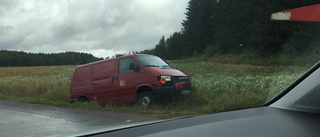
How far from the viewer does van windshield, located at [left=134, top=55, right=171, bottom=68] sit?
8.28 meters

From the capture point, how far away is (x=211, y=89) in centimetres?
848

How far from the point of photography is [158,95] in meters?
7.61

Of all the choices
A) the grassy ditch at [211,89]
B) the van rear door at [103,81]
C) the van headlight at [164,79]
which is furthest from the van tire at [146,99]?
the van rear door at [103,81]

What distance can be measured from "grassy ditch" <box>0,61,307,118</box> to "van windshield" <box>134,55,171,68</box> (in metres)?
0.86

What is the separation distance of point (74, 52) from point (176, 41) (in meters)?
3.70

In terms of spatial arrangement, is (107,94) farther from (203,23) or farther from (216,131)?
(216,131)

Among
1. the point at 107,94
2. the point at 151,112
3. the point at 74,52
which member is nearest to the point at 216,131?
the point at 151,112

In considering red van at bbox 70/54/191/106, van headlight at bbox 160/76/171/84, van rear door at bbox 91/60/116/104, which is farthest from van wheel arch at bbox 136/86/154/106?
van rear door at bbox 91/60/116/104

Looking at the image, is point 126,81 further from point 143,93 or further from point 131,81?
point 143,93

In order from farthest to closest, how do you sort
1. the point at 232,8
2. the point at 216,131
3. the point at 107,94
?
the point at 107,94
the point at 232,8
the point at 216,131

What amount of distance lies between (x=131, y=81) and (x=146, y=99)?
0.80 meters

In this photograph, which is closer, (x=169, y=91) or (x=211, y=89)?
(x=169, y=91)

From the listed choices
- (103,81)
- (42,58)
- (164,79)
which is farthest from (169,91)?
(42,58)

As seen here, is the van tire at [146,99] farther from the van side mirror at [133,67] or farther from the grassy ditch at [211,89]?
the van side mirror at [133,67]
